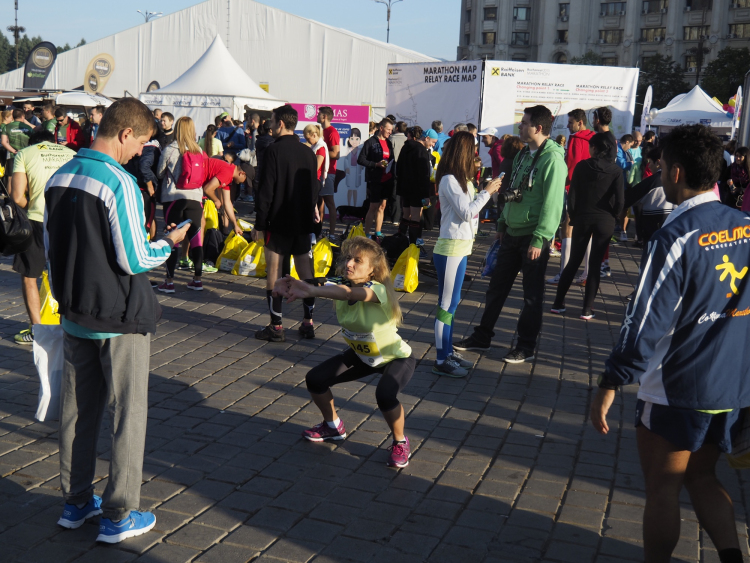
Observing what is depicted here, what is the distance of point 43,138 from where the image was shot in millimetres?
6016

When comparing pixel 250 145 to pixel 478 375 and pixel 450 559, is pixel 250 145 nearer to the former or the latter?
pixel 478 375

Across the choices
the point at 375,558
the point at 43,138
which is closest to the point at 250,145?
the point at 43,138

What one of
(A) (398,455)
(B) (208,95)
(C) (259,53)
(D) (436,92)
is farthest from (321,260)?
(C) (259,53)

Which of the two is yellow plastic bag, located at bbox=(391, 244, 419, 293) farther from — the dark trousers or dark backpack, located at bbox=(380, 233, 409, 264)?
the dark trousers

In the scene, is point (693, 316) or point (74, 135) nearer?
point (693, 316)

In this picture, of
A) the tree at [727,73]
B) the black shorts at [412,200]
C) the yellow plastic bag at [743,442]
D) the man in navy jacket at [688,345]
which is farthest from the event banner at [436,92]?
the tree at [727,73]

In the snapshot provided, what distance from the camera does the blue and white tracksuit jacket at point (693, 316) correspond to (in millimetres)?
2607

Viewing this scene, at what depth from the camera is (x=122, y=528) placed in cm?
321

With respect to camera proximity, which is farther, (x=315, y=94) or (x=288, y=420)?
(x=315, y=94)

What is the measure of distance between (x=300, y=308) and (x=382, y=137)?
5.41m

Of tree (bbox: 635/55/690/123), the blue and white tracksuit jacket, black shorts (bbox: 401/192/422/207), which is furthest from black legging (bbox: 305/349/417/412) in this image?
tree (bbox: 635/55/690/123)

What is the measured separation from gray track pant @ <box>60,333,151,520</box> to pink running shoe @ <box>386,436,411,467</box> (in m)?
1.49

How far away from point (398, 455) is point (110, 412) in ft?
5.58

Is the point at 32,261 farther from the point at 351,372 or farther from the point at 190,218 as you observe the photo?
the point at 351,372
